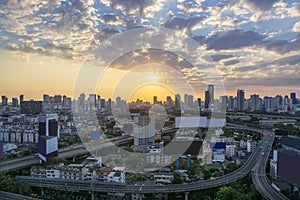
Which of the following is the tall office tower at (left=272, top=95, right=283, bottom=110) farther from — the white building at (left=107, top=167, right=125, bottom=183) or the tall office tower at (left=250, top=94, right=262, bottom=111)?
the white building at (left=107, top=167, right=125, bottom=183)

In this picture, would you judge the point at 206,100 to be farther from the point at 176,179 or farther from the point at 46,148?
the point at 46,148

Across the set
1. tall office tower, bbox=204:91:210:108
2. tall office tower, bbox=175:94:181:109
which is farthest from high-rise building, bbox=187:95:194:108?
tall office tower, bbox=204:91:210:108

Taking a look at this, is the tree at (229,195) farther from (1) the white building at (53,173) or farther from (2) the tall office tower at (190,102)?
(2) the tall office tower at (190,102)

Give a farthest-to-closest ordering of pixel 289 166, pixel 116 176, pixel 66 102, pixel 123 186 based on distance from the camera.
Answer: pixel 66 102, pixel 116 176, pixel 123 186, pixel 289 166

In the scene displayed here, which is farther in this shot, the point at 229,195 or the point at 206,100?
the point at 206,100

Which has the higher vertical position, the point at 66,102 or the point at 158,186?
the point at 66,102

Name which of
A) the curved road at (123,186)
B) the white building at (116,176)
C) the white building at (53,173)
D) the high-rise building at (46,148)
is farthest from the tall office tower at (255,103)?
the white building at (53,173)

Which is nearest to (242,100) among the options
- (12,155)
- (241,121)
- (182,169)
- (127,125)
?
(241,121)

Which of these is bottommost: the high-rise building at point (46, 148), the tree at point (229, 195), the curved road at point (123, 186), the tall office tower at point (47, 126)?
the curved road at point (123, 186)

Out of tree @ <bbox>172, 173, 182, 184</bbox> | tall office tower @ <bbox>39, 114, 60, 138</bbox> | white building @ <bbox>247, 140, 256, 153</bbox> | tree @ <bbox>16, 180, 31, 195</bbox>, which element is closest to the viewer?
tree @ <bbox>16, 180, 31, 195</bbox>

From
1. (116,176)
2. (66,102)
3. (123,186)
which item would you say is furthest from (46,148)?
(66,102)

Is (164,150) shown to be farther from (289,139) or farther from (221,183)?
(289,139)

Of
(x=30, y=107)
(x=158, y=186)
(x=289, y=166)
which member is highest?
(x=30, y=107)
